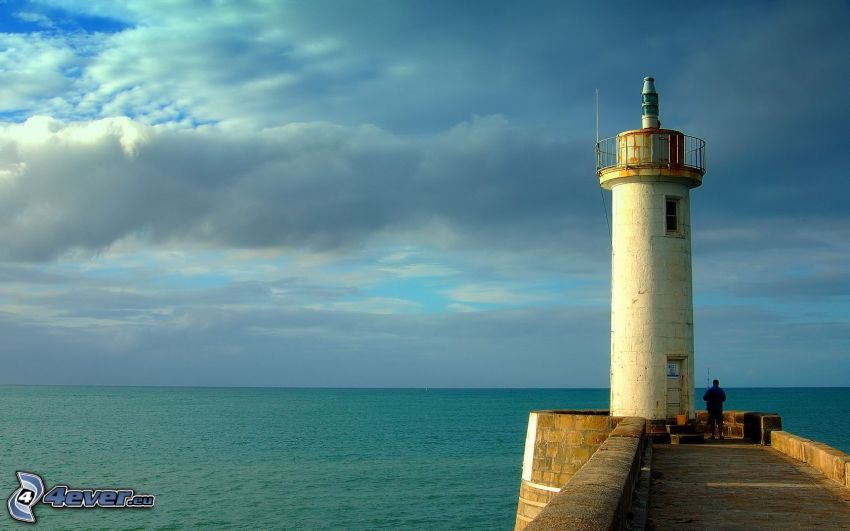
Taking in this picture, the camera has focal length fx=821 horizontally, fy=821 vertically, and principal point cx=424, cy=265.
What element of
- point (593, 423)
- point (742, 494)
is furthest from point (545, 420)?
point (742, 494)

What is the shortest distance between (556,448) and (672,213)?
6543 mm

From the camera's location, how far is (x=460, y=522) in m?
28.9

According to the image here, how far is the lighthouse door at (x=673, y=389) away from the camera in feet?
61.8

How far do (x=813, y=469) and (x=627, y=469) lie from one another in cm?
565

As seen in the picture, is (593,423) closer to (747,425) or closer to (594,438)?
(594,438)

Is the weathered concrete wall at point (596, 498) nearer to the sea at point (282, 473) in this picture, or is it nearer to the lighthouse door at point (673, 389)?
the lighthouse door at point (673, 389)

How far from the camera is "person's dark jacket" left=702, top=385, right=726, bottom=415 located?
18.9 meters

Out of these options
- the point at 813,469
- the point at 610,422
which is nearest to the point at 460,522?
the point at 610,422

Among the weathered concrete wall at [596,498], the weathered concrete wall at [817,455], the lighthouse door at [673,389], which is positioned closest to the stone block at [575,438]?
the lighthouse door at [673,389]

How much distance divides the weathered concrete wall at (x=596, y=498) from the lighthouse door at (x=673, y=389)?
808cm

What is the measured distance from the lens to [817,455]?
13.1 m

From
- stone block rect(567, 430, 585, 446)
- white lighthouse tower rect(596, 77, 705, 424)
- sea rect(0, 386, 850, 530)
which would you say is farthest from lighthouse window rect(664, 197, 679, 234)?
sea rect(0, 386, 850, 530)

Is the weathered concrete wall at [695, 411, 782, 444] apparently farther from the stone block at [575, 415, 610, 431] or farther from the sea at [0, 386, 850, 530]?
the sea at [0, 386, 850, 530]

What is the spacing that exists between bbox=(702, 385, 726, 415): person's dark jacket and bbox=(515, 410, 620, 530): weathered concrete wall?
11.2 ft
